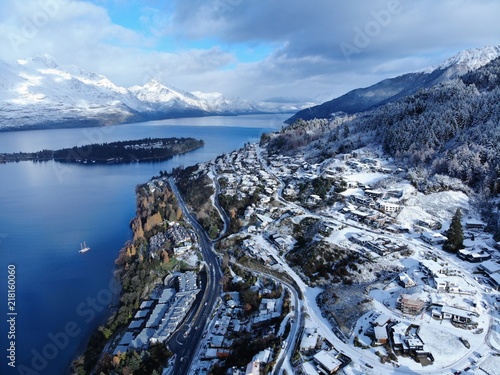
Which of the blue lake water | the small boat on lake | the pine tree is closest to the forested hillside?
the pine tree

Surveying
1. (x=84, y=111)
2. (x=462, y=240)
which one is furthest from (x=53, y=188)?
(x=84, y=111)

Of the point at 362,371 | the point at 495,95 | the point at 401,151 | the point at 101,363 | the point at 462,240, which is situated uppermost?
the point at 495,95

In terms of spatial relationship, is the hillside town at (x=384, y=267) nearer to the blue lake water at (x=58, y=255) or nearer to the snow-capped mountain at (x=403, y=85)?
the blue lake water at (x=58, y=255)

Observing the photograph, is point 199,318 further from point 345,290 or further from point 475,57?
point 475,57

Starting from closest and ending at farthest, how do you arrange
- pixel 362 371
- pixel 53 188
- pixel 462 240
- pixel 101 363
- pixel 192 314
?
pixel 362 371 < pixel 101 363 < pixel 192 314 < pixel 462 240 < pixel 53 188

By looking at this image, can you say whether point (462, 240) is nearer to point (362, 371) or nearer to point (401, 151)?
point (362, 371)

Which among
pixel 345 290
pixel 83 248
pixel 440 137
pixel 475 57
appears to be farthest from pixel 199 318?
pixel 475 57
